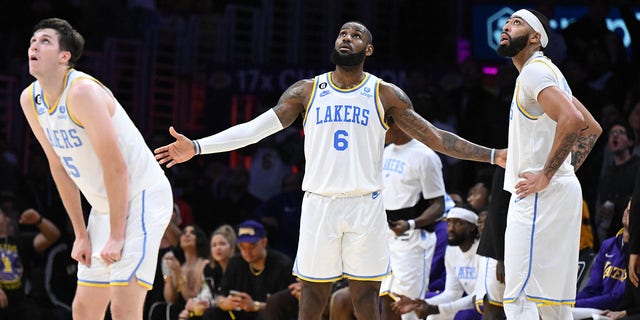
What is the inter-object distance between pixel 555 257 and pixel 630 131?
3.85m

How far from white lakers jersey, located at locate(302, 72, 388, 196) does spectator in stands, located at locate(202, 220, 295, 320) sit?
131 inches

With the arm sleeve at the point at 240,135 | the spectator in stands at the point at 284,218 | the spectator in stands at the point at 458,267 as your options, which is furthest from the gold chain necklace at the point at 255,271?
the arm sleeve at the point at 240,135

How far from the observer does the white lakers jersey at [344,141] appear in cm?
650

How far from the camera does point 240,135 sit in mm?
6625

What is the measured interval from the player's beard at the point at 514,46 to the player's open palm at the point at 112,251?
2.56m

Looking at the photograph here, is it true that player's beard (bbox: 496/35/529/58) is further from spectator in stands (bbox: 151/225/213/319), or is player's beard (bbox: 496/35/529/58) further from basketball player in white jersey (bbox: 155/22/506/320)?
spectator in stands (bbox: 151/225/213/319)

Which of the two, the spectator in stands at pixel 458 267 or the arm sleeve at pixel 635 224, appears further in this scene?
the spectator in stands at pixel 458 267

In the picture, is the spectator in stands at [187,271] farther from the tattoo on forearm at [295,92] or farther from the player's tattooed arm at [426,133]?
the player's tattooed arm at [426,133]

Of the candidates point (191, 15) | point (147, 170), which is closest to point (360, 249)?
point (147, 170)

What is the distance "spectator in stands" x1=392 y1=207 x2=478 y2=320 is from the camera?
8.75m

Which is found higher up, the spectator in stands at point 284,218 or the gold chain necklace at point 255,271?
the spectator in stands at point 284,218

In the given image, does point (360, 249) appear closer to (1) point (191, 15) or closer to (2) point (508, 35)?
(2) point (508, 35)

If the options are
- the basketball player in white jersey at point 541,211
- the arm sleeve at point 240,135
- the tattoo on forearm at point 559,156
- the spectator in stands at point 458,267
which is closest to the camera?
the tattoo on forearm at point 559,156

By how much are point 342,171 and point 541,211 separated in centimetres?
124
